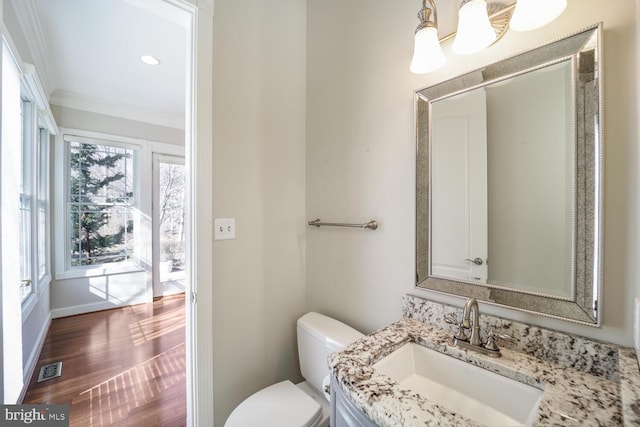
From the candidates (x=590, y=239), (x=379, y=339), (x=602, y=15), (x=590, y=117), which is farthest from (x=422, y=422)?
(x=602, y=15)

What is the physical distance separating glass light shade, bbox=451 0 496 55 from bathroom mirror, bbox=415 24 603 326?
10 centimetres

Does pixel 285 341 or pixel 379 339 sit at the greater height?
pixel 379 339

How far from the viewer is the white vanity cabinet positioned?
0.64m

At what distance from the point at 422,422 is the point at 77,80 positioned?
13.0 ft

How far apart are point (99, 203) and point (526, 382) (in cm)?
427

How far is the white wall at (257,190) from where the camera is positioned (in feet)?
4.15

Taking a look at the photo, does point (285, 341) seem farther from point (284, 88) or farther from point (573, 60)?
point (573, 60)

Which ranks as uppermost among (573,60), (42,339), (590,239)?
(573,60)

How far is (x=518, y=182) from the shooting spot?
33.7 inches

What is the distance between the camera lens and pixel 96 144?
3.25m

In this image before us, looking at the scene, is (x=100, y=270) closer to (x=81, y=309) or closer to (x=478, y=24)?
(x=81, y=309)

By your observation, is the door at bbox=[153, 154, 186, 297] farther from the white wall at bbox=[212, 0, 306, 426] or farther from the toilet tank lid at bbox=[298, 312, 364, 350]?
the toilet tank lid at bbox=[298, 312, 364, 350]

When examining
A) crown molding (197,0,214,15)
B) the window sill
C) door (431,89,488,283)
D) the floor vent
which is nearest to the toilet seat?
door (431,89,488,283)

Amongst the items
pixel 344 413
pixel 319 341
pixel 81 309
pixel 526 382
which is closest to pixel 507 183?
pixel 526 382
